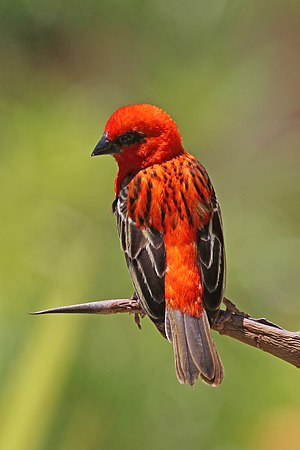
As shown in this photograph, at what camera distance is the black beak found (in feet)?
11.5

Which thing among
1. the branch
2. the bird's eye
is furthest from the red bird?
the branch

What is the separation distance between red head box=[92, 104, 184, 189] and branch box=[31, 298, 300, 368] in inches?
35.6

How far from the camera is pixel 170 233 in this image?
3.20 m

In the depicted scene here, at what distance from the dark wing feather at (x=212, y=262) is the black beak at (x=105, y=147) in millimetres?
473

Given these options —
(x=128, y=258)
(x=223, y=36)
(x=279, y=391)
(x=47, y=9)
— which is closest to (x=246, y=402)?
(x=279, y=391)

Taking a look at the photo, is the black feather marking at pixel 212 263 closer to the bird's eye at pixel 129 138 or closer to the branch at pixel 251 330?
the branch at pixel 251 330

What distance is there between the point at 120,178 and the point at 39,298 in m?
0.93

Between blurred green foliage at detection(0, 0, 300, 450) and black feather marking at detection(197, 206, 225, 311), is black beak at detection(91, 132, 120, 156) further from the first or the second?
blurred green foliage at detection(0, 0, 300, 450)

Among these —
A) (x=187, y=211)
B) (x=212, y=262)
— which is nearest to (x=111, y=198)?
(x=187, y=211)

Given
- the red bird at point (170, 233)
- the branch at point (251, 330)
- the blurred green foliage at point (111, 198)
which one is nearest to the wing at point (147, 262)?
the red bird at point (170, 233)

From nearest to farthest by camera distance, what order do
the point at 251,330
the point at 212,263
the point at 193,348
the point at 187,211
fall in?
1. the point at 251,330
2. the point at 193,348
3. the point at 212,263
4. the point at 187,211

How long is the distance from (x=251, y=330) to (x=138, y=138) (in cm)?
119

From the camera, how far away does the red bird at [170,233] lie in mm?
2996

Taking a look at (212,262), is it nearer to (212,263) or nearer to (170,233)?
(212,263)
